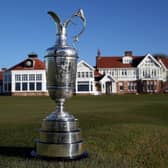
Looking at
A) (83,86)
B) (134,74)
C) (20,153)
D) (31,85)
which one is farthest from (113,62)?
(20,153)

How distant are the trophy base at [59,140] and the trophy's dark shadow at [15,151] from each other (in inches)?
16.1

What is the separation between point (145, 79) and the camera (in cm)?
8175

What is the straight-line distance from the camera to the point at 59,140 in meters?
7.55

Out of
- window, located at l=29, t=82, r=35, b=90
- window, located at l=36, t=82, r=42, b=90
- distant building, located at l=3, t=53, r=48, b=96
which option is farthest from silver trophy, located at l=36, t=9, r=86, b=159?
window, located at l=29, t=82, r=35, b=90

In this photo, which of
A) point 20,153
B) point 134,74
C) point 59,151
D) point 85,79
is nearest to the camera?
point 59,151

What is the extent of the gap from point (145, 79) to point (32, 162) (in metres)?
76.1

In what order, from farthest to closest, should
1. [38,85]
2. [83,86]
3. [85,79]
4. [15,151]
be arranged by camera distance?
[83,86]
[85,79]
[38,85]
[15,151]

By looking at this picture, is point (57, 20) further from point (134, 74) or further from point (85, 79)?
point (134, 74)

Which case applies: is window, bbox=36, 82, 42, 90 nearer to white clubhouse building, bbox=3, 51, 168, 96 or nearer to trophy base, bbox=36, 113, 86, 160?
white clubhouse building, bbox=3, 51, 168, 96

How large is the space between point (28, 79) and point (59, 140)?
69104 mm

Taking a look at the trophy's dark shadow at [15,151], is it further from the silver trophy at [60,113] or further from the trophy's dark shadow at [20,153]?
the silver trophy at [60,113]

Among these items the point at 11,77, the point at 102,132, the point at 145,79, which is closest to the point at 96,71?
the point at 145,79

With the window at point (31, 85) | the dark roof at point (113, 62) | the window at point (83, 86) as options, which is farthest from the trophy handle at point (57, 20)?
the dark roof at point (113, 62)

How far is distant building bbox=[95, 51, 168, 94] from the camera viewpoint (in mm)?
81062
